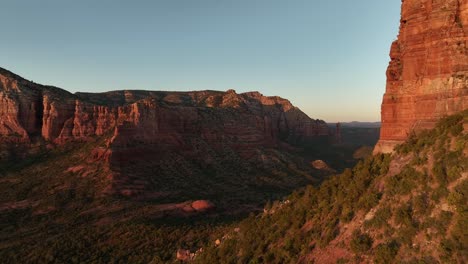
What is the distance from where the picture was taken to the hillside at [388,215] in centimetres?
1845

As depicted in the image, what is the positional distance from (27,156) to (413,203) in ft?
292

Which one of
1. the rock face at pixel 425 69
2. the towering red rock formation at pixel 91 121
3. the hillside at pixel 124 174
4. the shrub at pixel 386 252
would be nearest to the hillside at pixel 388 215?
the shrub at pixel 386 252

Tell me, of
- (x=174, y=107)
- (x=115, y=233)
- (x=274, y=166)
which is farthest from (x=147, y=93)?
(x=115, y=233)

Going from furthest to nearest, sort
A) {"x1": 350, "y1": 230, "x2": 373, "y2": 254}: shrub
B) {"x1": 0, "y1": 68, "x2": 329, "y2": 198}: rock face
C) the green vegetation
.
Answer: {"x1": 0, "y1": 68, "x2": 329, "y2": 198}: rock face, {"x1": 350, "y1": 230, "x2": 373, "y2": 254}: shrub, the green vegetation

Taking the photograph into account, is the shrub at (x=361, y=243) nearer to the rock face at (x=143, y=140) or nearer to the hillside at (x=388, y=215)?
the hillside at (x=388, y=215)

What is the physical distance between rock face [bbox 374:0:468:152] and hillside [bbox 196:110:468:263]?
1517 mm

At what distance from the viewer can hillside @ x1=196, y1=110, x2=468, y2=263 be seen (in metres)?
18.5

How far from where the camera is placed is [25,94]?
308 feet

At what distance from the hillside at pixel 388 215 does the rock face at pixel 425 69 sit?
1.52 meters

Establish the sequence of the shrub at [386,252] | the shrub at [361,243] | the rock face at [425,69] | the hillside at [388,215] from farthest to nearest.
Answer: the rock face at [425,69] < the shrub at [361,243] < the shrub at [386,252] < the hillside at [388,215]

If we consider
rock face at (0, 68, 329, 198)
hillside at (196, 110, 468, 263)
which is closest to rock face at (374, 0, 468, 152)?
hillside at (196, 110, 468, 263)

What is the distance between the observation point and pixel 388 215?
21.3m

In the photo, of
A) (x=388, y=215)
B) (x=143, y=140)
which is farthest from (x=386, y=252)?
(x=143, y=140)

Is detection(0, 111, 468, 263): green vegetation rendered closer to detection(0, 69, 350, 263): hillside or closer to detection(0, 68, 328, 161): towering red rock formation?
detection(0, 69, 350, 263): hillside
